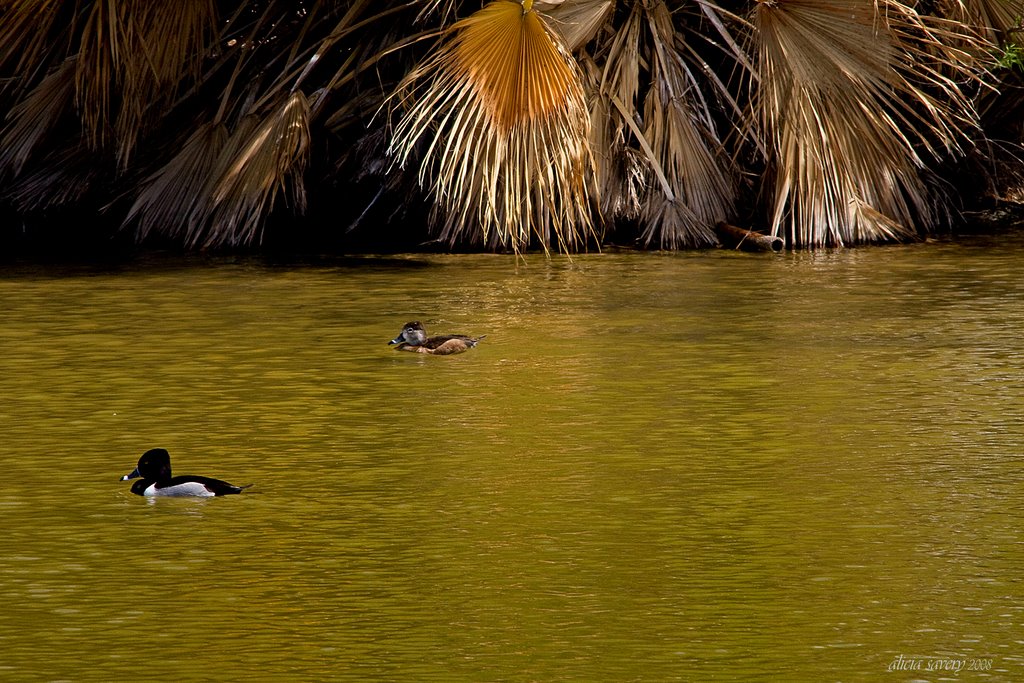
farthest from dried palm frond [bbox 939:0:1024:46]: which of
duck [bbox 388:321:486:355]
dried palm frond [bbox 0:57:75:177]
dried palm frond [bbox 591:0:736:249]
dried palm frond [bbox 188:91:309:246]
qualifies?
dried palm frond [bbox 0:57:75:177]

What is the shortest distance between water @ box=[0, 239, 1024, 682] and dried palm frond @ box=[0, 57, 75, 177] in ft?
14.0

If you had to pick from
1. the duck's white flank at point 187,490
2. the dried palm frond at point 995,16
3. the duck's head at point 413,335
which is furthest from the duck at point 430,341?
the dried palm frond at point 995,16

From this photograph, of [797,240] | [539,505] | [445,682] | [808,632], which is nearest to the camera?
[445,682]

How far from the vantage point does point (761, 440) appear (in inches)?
278

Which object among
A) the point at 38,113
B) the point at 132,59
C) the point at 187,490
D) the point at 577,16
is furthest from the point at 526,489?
the point at 38,113

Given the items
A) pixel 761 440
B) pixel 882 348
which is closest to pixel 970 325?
pixel 882 348

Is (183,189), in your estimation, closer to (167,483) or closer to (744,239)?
(744,239)

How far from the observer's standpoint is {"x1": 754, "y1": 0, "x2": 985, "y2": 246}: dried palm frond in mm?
12906

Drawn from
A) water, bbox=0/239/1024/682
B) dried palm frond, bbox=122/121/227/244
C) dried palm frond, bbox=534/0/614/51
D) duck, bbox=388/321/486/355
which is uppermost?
dried palm frond, bbox=534/0/614/51

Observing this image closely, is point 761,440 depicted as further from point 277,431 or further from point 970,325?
point 970,325

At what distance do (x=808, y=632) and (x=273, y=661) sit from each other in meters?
1.36

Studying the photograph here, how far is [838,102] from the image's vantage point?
13031 mm

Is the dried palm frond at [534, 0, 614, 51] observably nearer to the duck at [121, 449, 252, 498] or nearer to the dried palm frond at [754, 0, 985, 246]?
the dried palm frond at [754, 0, 985, 246]

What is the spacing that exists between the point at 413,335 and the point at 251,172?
500cm
